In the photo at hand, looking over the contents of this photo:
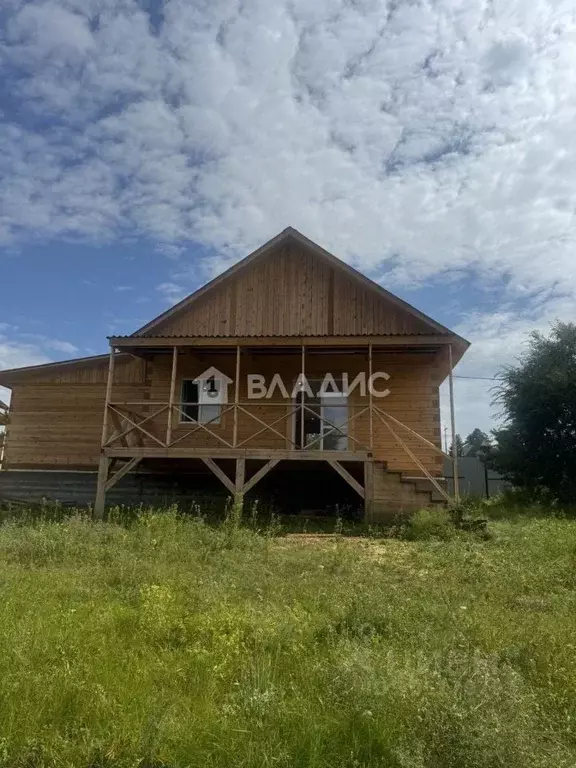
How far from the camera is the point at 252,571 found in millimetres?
7754

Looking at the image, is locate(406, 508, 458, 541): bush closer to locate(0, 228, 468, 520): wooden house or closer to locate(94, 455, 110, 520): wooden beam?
locate(0, 228, 468, 520): wooden house

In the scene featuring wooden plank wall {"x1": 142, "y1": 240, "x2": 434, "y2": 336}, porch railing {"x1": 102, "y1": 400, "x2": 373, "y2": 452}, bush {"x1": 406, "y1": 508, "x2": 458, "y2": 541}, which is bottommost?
bush {"x1": 406, "y1": 508, "x2": 458, "y2": 541}

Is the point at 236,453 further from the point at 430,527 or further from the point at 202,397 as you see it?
the point at 430,527

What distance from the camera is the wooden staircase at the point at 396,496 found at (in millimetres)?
12430

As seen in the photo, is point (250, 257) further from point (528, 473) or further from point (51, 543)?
point (528, 473)

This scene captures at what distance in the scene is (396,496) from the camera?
41.1 feet

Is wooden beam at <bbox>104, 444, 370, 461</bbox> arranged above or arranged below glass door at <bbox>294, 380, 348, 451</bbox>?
below

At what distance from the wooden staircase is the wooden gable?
4.02 meters

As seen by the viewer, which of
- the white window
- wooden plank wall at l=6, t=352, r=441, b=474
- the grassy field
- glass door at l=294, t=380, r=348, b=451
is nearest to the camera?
the grassy field

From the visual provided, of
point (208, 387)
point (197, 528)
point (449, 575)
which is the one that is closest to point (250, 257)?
point (208, 387)

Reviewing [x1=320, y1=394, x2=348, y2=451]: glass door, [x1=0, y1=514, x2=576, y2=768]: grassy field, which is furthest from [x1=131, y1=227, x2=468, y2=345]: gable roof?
[x1=0, y1=514, x2=576, y2=768]: grassy field

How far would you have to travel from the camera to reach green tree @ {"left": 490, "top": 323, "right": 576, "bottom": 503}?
19938 mm

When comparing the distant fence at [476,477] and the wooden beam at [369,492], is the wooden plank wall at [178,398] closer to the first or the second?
the wooden beam at [369,492]

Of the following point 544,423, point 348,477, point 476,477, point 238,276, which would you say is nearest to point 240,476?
point 348,477
